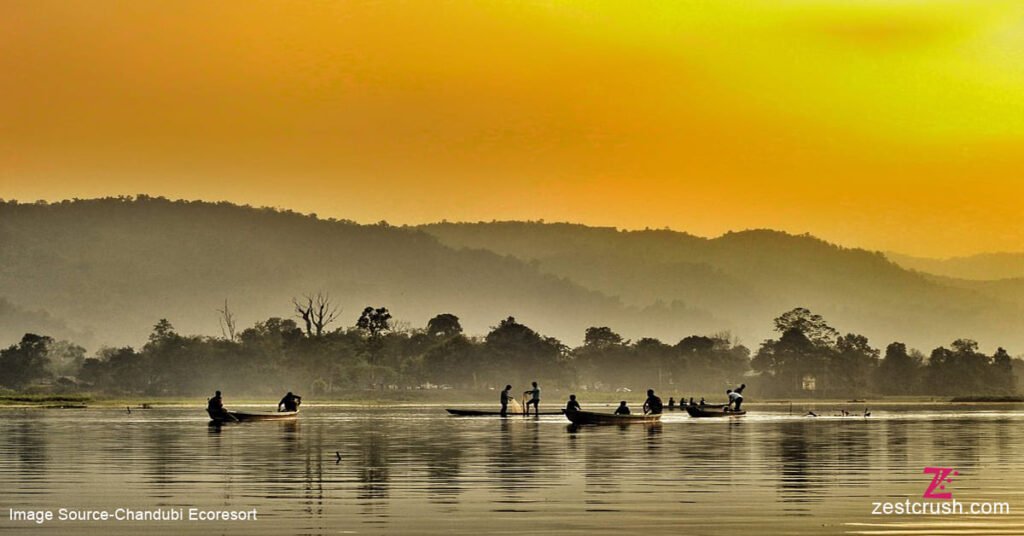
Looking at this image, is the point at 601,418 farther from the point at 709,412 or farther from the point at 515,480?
the point at 515,480

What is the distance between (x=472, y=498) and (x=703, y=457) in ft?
59.0

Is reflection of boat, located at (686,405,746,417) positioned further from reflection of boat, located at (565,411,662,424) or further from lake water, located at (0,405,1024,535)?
lake water, located at (0,405,1024,535)

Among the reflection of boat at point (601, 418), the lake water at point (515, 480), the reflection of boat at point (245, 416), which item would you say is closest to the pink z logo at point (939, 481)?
the lake water at point (515, 480)

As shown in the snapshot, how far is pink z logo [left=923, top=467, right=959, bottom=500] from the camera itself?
38.6 metres

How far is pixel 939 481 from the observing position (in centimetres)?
4281

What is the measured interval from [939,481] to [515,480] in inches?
494

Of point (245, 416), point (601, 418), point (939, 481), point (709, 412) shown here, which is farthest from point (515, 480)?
point (709, 412)

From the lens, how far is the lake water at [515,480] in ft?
106

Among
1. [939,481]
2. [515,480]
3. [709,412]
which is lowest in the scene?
[709,412]

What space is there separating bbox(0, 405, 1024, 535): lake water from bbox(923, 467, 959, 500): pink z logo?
0.37 meters

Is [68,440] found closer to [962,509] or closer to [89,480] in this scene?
[89,480]

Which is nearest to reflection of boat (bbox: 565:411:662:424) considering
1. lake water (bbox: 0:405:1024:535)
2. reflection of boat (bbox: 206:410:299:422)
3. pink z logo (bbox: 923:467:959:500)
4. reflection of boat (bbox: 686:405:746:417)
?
lake water (bbox: 0:405:1024:535)

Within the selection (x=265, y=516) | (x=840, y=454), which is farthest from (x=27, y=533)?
(x=840, y=454)

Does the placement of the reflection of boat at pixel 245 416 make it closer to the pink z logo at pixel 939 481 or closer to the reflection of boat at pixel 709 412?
the reflection of boat at pixel 709 412
